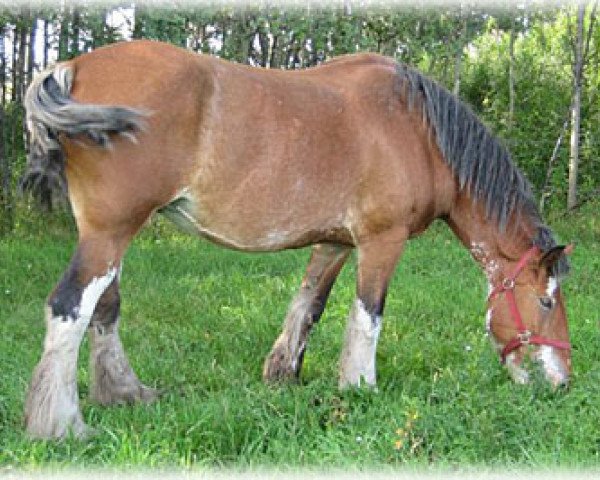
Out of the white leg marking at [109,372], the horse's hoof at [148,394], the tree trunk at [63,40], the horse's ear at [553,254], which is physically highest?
the horse's ear at [553,254]

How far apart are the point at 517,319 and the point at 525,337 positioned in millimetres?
116

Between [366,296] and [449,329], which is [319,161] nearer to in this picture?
[366,296]

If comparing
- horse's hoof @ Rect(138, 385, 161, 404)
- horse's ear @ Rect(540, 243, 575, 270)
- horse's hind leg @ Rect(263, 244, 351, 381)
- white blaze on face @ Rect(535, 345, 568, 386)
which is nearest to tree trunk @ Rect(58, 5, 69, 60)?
horse's hind leg @ Rect(263, 244, 351, 381)

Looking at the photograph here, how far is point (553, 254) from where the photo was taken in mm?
4656

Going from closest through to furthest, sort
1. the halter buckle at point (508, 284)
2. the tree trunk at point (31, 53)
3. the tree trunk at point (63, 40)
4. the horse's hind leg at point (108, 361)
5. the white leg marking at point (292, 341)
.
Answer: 1. the horse's hind leg at point (108, 361)
2. the halter buckle at point (508, 284)
3. the white leg marking at point (292, 341)
4. the tree trunk at point (63, 40)
5. the tree trunk at point (31, 53)

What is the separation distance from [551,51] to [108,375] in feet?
45.0

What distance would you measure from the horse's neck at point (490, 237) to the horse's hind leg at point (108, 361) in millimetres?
2106

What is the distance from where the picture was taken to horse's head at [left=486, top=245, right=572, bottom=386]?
4633 millimetres

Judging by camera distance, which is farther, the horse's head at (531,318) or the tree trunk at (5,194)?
the tree trunk at (5,194)

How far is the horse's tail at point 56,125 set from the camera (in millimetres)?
3635

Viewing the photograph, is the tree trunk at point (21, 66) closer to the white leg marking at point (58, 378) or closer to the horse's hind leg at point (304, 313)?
the horse's hind leg at point (304, 313)

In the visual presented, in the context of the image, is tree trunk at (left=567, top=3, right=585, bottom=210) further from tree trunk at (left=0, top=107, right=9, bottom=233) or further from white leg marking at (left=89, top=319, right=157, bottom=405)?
white leg marking at (left=89, top=319, right=157, bottom=405)

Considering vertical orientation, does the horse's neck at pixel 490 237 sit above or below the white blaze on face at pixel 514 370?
above

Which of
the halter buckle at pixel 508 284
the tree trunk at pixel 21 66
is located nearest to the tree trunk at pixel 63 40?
the tree trunk at pixel 21 66
